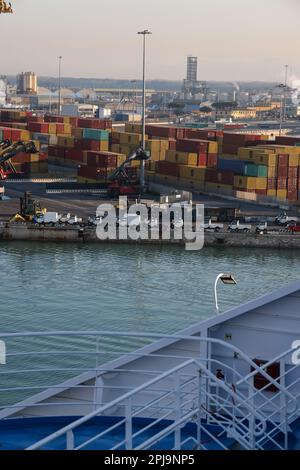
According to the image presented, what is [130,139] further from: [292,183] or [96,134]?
[292,183]

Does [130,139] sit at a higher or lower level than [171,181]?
higher

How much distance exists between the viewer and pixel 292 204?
34.4 ft

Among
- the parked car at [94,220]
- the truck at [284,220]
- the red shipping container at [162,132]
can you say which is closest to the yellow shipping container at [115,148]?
the red shipping container at [162,132]

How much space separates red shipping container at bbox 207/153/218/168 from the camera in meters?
12.0

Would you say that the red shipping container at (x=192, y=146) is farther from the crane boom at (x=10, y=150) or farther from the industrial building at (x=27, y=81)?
the industrial building at (x=27, y=81)

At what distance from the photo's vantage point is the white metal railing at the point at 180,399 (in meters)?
1.43

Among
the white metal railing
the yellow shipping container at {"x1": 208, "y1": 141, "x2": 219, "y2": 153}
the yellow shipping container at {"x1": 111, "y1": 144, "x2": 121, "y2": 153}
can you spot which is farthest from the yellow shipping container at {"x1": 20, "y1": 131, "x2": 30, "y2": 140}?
the white metal railing

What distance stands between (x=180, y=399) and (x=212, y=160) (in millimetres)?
10451

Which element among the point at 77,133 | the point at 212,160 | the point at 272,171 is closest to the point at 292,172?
the point at 272,171

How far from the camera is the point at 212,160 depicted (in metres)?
12.1

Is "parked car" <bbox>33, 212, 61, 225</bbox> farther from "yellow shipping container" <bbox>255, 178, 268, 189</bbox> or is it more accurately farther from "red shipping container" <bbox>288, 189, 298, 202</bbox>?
"red shipping container" <bbox>288, 189, 298, 202</bbox>

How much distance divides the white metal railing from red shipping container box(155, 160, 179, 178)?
9.59 meters
